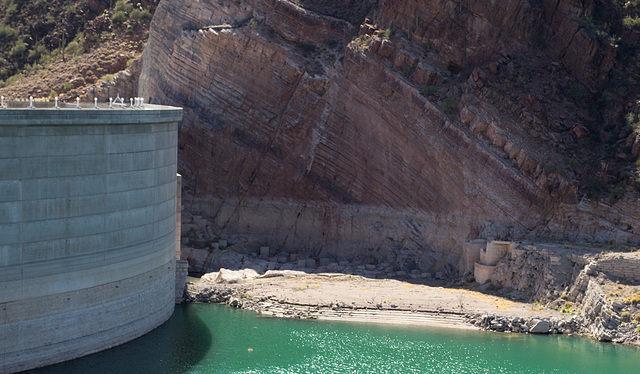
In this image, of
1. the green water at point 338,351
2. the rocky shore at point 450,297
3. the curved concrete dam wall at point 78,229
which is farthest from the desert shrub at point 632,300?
the curved concrete dam wall at point 78,229

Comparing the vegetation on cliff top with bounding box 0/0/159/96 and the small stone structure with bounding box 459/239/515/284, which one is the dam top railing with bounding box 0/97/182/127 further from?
the vegetation on cliff top with bounding box 0/0/159/96

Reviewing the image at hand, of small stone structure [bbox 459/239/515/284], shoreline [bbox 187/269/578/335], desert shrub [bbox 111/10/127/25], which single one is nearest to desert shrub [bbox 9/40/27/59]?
desert shrub [bbox 111/10/127/25]

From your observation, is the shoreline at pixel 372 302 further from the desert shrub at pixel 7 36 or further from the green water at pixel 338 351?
the desert shrub at pixel 7 36

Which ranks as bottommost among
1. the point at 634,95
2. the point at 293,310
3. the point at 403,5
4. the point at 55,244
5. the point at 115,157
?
the point at 293,310

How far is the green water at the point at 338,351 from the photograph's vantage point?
32562mm

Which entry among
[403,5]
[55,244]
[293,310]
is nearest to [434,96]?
[403,5]

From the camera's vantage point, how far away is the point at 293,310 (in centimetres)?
3844

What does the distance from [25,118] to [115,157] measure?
13.6ft

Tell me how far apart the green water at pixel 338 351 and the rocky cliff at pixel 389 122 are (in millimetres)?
7687

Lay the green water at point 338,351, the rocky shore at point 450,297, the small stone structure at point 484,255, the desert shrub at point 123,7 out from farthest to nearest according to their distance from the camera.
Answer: the desert shrub at point 123,7
the small stone structure at point 484,255
the rocky shore at point 450,297
the green water at point 338,351

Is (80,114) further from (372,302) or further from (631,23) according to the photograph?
(631,23)

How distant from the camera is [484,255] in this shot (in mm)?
41250

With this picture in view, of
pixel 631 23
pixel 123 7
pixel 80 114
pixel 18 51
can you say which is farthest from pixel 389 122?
pixel 18 51

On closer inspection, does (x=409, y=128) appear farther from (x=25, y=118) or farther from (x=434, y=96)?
(x=25, y=118)
